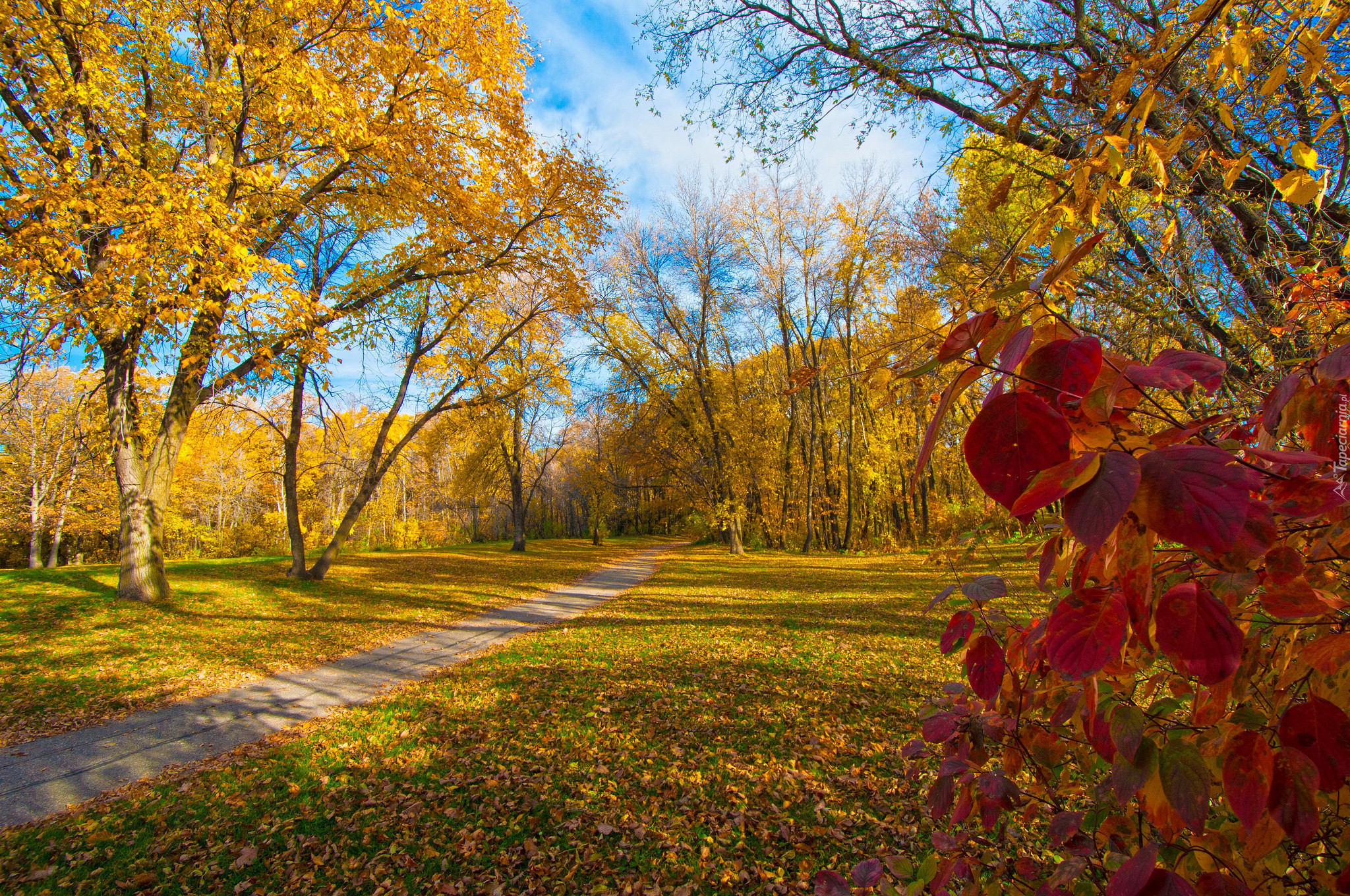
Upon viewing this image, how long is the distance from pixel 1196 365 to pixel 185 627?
10.5 meters

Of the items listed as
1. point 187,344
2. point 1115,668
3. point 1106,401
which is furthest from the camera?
point 187,344

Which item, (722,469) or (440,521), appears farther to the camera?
(440,521)

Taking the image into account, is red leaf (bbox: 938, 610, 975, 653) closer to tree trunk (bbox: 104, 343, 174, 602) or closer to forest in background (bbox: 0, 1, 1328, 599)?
forest in background (bbox: 0, 1, 1328, 599)

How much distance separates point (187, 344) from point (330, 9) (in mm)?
5333

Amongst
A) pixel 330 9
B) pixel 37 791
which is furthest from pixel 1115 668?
pixel 330 9

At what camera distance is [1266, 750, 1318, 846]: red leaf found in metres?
0.61

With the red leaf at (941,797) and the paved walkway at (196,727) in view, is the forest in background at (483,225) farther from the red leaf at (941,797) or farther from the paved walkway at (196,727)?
the paved walkway at (196,727)

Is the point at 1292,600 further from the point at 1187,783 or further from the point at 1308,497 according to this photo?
the point at 1187,783

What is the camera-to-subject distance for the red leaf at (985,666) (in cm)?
92

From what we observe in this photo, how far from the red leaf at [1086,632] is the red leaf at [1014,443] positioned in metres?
0.21

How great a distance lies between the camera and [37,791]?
12.0 feet

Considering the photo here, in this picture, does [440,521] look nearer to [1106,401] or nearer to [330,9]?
[330,9]

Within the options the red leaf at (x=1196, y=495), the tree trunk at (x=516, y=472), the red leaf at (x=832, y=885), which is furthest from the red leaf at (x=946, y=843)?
the tree trunk at (x=516, y=472)

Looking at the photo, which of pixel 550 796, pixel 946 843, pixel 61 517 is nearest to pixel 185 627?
pixel 550 796
